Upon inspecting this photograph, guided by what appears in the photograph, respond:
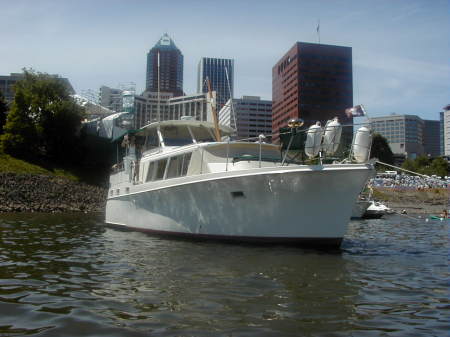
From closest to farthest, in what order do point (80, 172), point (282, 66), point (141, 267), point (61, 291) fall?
point (61, 291) → point (141, 267) → point (80, 172) → point (282, 66)

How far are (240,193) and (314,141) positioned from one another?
2.45 meters

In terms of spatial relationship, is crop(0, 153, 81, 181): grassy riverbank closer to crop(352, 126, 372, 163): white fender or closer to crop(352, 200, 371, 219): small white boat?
crop(352, 200, 371, 219): small white boat

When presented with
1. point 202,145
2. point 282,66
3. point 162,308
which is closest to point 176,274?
point 162,308

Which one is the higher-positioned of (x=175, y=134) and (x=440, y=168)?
(x=440, y=168)

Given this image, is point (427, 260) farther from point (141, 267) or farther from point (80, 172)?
point (80, 172)

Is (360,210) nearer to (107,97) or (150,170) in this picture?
(150,170)

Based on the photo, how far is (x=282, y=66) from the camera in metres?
118

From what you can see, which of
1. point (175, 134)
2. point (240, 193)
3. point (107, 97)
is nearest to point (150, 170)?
point (175, 134)

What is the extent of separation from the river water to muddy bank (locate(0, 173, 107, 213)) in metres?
19.3

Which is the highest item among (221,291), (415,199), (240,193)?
(240,193)

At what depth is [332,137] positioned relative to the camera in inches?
407

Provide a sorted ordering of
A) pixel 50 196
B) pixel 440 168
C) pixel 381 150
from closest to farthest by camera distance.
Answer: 1. pixel 50 196
2. pixel 440 168
3. pixel 381 150

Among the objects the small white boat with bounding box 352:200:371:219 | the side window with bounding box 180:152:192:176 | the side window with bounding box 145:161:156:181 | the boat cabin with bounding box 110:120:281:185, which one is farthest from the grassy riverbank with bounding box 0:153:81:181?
the side window with bounding box 180:152:192:176

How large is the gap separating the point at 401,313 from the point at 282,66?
119 m
